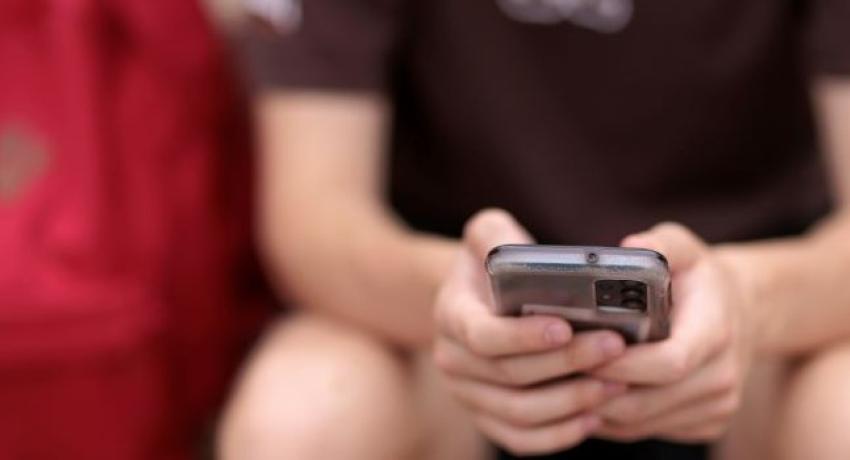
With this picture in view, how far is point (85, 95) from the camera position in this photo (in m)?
0.73

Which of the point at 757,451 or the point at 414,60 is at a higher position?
the point at 414,60

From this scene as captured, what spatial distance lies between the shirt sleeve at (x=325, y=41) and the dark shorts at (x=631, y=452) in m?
0.24

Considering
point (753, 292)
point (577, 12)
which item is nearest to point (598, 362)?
point (753, 292)

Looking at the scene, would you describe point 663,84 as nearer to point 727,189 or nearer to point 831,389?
point 727,189

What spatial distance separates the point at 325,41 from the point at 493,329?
11.0 inches

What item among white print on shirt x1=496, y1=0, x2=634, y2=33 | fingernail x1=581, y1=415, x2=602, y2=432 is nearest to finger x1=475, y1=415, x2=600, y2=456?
fingernail x1=581, y1=415, x2=602, y2=432

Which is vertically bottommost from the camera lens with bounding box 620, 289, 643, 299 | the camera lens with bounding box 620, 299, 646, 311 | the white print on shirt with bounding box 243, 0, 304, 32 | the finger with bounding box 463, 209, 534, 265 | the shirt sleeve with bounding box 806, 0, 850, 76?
the finger with bounding box 463, 209, 534, 265

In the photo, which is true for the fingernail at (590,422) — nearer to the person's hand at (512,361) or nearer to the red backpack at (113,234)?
the person's hand at (512,361)

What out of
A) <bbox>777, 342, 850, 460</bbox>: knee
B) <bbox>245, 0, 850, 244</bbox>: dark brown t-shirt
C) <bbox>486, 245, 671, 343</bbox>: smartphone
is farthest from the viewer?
<bbox>245, 0, 850, 244</bbox>: dark brown t-shirt

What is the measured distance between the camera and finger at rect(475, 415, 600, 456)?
54cm

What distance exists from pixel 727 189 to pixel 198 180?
1.09 ft

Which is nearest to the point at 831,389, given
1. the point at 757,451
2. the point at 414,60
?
the point at 757,451

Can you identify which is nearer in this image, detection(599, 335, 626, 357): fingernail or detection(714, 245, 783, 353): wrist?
detection(599, 335, 626, 357): fingernail

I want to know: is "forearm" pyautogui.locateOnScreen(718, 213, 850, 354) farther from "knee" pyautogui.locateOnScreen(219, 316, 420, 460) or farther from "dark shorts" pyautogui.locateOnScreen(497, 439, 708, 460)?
"knee" pyautogui.locateOnScreen(219, 316, 420, 460)
